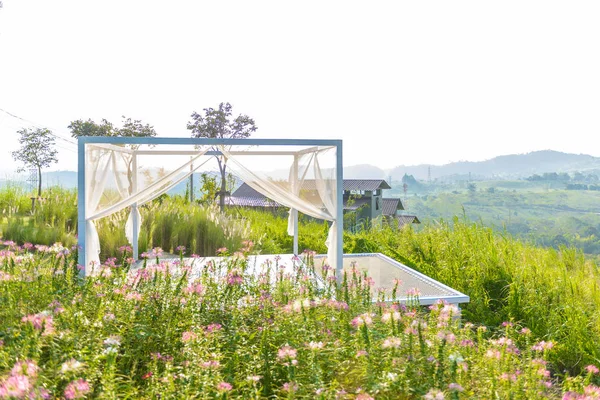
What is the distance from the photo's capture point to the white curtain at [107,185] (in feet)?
17.4

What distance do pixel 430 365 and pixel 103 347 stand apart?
1454mm

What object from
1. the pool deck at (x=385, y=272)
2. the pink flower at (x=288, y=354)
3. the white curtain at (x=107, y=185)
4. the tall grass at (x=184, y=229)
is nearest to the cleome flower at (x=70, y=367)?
the pink flower at (x=288, y=354)

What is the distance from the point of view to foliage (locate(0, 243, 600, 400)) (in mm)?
1866

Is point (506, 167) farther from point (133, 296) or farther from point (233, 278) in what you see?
point (133, 296)

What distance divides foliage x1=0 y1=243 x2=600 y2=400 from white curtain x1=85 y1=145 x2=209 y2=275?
6.92 ft

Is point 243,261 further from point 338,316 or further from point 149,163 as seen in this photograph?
point 149,163

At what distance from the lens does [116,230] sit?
8.05 m

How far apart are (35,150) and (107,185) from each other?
55.1 feet

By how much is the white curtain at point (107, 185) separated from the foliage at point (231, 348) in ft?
6.92

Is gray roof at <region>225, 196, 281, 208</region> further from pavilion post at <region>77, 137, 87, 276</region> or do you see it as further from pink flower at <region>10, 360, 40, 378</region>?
pink flower at <region>10, 360, 40, 378</region>

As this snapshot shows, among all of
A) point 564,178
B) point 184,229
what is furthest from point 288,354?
point 564,178

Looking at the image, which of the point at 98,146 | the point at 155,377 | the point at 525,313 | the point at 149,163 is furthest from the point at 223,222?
the point at 155,377

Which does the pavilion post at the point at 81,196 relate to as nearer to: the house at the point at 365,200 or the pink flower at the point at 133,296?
A: the pink flower at the point at 133,296

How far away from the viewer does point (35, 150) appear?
784 inches
